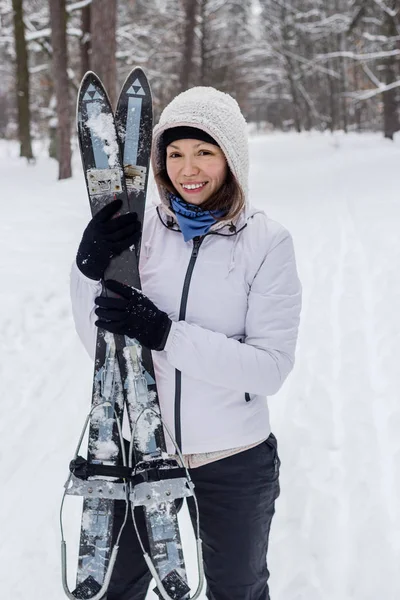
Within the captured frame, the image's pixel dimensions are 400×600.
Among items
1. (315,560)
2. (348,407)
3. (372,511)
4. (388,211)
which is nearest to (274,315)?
(315,560)

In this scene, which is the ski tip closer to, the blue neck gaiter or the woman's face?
the woman's face

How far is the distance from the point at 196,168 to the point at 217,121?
0.50 ft

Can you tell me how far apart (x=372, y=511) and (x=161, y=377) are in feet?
6.25

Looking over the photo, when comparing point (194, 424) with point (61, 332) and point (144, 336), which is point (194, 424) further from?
point (61, 332)

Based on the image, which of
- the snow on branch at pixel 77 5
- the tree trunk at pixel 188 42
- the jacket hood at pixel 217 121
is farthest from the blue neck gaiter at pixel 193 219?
the tree trunk at pixel 188 42

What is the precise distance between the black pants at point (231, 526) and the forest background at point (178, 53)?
7756 mm

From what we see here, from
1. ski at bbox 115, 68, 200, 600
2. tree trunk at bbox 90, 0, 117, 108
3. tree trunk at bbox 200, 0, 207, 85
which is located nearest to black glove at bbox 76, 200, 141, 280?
ski at bbox 115, 68, 200, 600

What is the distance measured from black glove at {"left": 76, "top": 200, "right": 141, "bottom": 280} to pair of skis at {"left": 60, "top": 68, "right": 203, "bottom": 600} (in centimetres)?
7

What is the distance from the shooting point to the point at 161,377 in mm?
1767

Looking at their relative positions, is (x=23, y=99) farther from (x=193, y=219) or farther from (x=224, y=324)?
(x=224, y=324)

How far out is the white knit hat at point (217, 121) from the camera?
1.63m

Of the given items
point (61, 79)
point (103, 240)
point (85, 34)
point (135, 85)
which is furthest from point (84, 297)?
point (85, 34)

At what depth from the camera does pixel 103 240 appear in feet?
5.49

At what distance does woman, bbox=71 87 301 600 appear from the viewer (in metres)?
1.61
